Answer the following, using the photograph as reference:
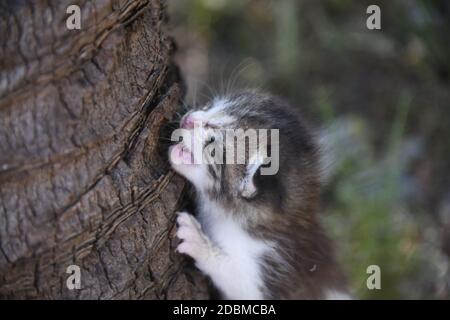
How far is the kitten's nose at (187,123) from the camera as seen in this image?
3.00 meters

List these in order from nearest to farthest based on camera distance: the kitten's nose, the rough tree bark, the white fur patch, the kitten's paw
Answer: the rough tree bark → the kitten's paw → the kitten's nose → the white fur patch

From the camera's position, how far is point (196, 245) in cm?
296

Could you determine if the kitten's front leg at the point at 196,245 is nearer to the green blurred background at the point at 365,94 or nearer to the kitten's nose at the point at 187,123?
the kitten's nose at the point at 187,123

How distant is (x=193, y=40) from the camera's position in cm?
703

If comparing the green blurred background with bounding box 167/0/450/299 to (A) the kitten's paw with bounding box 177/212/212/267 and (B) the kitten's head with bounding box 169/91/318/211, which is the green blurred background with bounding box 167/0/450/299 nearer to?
(B) the kitten's head with bounding box 169/91/318/211

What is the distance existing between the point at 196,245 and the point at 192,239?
1.9 inches

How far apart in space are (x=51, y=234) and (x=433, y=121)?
459cm

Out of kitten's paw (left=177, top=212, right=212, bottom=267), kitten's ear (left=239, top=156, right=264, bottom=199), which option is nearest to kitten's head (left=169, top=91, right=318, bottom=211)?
kitten's ear (left=239, top=156, right=264, bottom=199)

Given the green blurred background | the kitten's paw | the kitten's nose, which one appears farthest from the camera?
the green blurred background

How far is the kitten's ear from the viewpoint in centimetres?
303

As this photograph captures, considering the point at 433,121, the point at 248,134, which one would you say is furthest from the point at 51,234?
the point at 433,121

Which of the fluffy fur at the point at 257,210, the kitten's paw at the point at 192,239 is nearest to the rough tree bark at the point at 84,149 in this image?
the kitten's paw at the point at 192,239

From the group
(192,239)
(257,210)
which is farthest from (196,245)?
(257,210)
